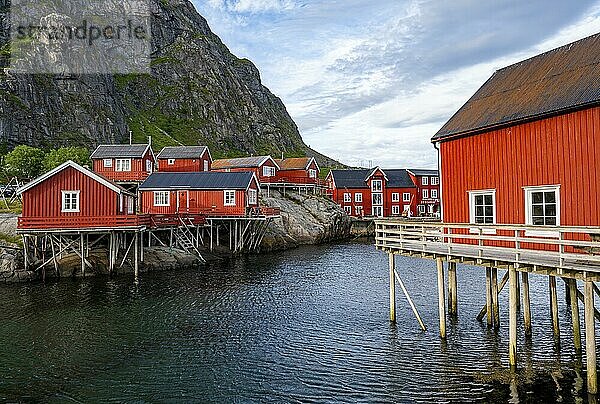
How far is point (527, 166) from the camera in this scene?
57.4ft

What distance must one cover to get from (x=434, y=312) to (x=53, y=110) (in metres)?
90.5

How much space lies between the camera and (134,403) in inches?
532

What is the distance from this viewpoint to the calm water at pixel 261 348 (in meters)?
14.1

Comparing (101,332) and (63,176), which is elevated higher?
(63,176)

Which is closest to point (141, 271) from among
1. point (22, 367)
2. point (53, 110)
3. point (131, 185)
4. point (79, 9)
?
point (22, 367)

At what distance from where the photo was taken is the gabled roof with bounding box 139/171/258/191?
46.4 metres

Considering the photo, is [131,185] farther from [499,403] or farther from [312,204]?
[499,403]

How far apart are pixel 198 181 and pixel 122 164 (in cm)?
1602

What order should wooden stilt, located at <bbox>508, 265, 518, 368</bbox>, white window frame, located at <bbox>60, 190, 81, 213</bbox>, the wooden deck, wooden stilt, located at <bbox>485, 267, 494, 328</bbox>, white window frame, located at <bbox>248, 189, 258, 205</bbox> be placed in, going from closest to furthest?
the wooden deck < wooden stilt, located at <bbox>508, 265, 518, 368</bbox> < wooden stilt, located at <bbox>485, 267, 494, 328</bbox> < white window frame, located at <bbox>60, 190, 81, 213</bbox> < white window frame, located at <bbox>248, 189, 258, 205</bbox>

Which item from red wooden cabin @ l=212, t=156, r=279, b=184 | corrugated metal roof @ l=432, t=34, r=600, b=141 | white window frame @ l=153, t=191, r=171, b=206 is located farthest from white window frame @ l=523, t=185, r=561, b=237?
red wooden cabin @ l=212, t=156, r=279, b=184

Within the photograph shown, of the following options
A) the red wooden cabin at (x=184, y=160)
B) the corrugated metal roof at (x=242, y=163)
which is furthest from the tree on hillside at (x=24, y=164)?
the corrugated metal roof at (x=242, y=163)

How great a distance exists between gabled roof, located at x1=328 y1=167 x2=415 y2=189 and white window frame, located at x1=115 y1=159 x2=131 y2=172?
37189 millimetres

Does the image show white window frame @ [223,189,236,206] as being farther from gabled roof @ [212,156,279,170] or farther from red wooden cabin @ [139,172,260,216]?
gabled roof @ [212,156,279,170]

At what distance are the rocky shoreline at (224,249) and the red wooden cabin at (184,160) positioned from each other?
10.5m
